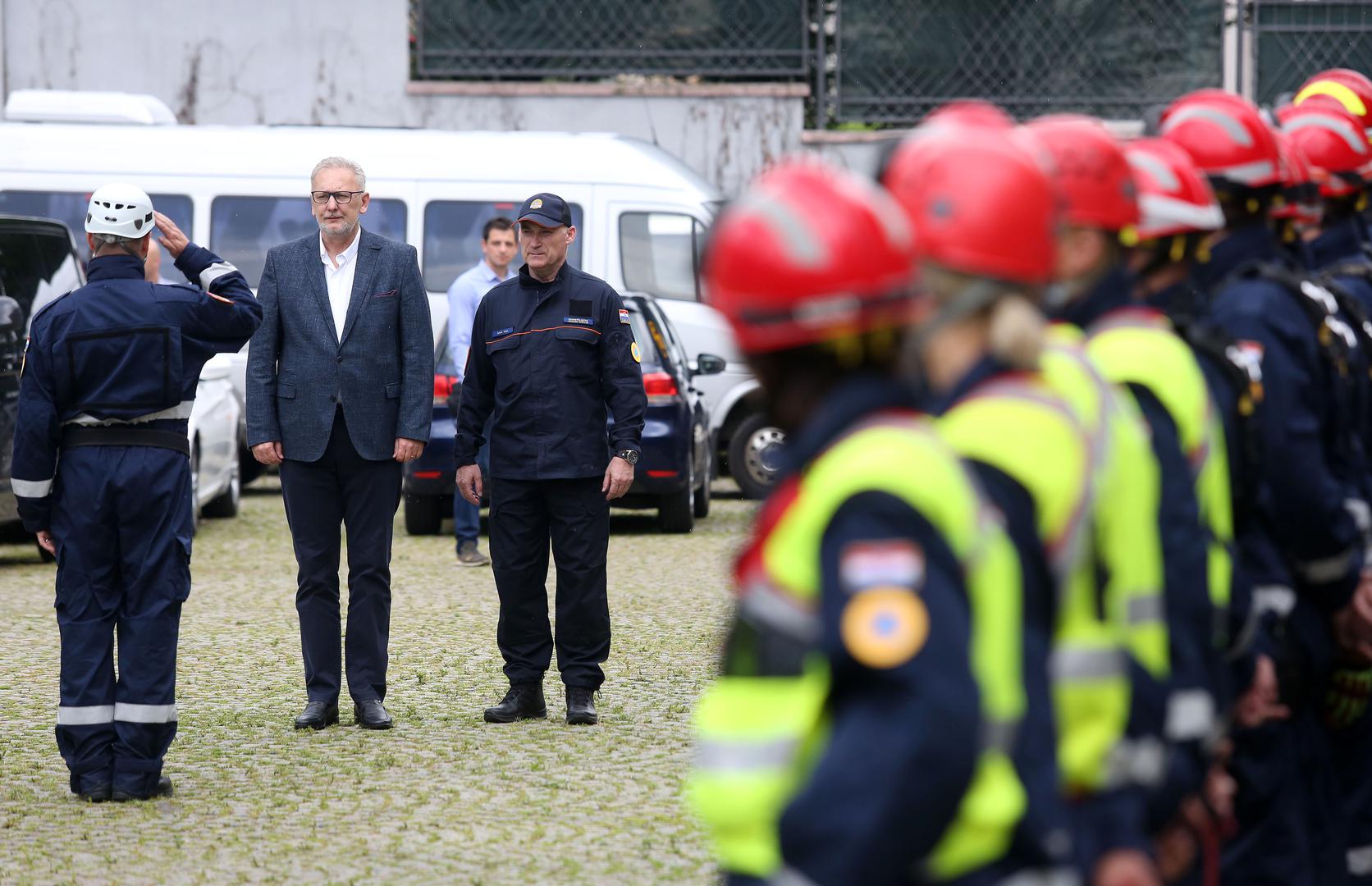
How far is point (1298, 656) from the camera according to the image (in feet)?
15.2

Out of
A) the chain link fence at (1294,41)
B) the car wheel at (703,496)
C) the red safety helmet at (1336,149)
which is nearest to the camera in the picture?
the red safety helmet at (1336,149)

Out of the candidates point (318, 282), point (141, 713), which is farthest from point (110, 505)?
point (318, 282)

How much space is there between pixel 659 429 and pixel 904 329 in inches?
486

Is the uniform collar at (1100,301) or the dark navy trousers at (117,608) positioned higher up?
the uniform collar at (1100,301)

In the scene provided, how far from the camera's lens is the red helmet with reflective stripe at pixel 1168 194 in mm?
3867

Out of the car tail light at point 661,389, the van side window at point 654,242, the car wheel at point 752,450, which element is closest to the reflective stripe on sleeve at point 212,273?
the car tail light at point 661,389

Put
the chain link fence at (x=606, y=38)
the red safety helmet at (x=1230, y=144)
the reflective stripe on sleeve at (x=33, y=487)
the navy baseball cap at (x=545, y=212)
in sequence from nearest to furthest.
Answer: the red safety helmet at (x=1230, y=144) < the reflective stripe on sleeve at (x=33, y=487) < the navy baseball cap at (x=545, y=212) < the chain link fence at (x=606, y=38)

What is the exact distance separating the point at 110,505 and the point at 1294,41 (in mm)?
20748

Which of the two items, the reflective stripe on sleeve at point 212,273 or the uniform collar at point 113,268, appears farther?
the reflective stripe on sleeve at point 212,273

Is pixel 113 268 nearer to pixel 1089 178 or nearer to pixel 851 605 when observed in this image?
pixel 1089 178

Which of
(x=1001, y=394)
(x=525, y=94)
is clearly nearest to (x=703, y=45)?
(x=525, y=94)

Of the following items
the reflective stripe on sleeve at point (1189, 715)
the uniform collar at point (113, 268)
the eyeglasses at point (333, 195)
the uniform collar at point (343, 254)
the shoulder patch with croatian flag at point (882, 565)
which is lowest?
the reflective stripe on sleeve at point (1189, 715)

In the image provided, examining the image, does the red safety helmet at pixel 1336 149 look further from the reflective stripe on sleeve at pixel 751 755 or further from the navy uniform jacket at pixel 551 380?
the reflective stripe on sleeve at pixel 751 755

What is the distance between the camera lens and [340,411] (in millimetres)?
8141
